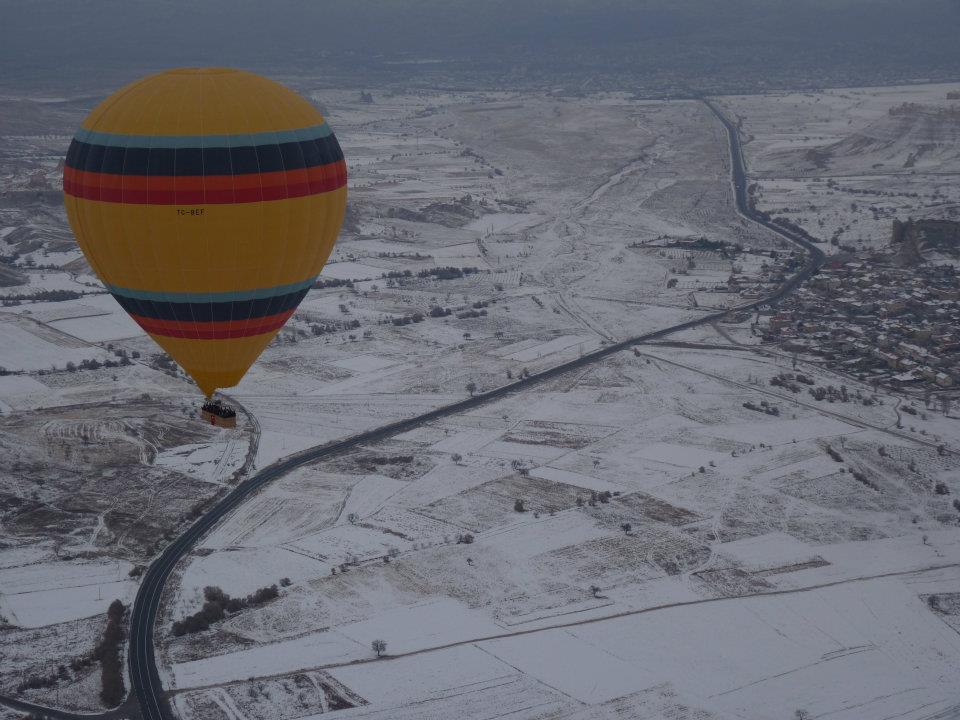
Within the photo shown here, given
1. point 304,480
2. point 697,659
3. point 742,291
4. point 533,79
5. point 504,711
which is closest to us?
point 504,711

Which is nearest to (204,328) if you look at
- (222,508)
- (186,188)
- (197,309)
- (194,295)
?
(197,309)

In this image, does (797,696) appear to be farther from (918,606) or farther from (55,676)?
(55,676)

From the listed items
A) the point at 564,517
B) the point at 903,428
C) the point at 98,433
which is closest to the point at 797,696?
the point at 564,517

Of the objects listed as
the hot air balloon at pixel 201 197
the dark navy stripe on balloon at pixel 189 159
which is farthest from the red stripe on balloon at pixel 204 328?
the dark navy stripe on balloon at pixel 189 159

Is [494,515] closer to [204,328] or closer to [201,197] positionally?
[204,328]

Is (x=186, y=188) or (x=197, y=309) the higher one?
(x=186, y=188)

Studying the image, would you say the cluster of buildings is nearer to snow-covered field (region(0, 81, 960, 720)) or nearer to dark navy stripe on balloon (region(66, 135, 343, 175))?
snow-covered field (region(0, 81, 960, 720))
